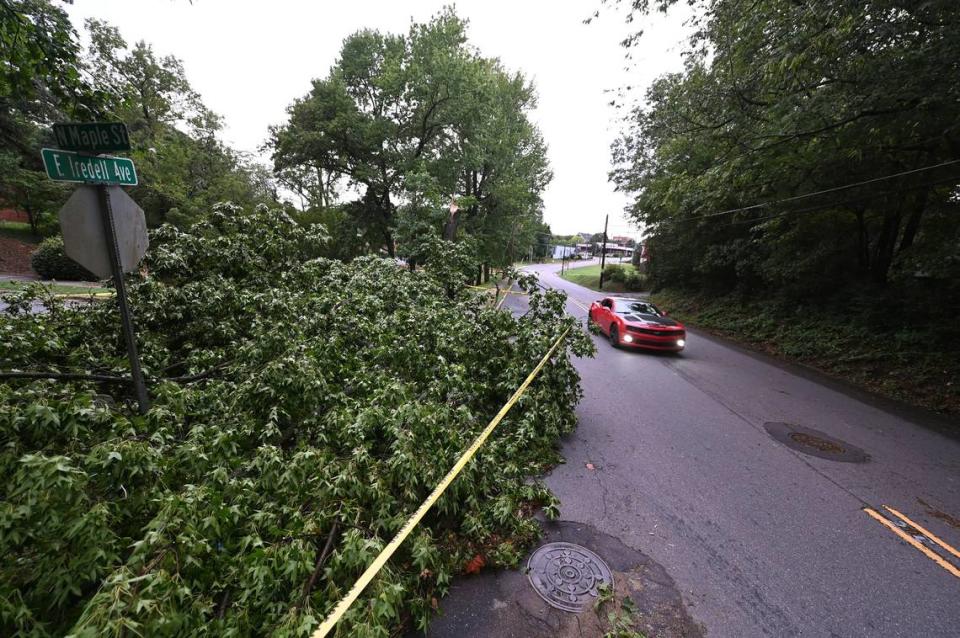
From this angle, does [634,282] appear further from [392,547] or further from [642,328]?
[392,547]

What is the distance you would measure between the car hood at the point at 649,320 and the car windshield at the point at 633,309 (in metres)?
0.22

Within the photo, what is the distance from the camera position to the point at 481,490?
3279 millimetres

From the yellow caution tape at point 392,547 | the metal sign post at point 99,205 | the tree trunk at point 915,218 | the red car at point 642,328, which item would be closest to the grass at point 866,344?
the tree trunk at point 915,218

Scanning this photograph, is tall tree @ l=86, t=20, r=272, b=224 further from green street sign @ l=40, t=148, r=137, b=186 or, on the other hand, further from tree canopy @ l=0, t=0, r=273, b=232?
green street sign @ l=40, t=148, r=137, b=186

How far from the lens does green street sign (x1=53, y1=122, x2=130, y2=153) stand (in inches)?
105

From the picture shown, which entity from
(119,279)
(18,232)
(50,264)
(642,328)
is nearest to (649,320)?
(642,328)

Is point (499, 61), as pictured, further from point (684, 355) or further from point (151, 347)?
point (151, 347)

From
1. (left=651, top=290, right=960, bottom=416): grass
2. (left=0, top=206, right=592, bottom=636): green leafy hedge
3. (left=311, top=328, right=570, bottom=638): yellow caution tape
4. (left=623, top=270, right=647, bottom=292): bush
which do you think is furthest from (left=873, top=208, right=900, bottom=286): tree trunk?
(left=623, top=270, right=647, bottom=292): bush

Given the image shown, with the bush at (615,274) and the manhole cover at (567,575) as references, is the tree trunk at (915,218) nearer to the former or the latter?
the manhole cover at (567,575)

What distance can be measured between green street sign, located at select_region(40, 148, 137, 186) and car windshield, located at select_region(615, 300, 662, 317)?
33.8ft

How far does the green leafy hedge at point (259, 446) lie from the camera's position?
1.56 metres

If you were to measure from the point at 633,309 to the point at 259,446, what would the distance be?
32.8 feet

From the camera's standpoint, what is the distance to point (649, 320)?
972 cm

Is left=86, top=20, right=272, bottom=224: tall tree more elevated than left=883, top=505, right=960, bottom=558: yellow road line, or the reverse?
left=86, top=20, right=272, bottom=224: tall tree
